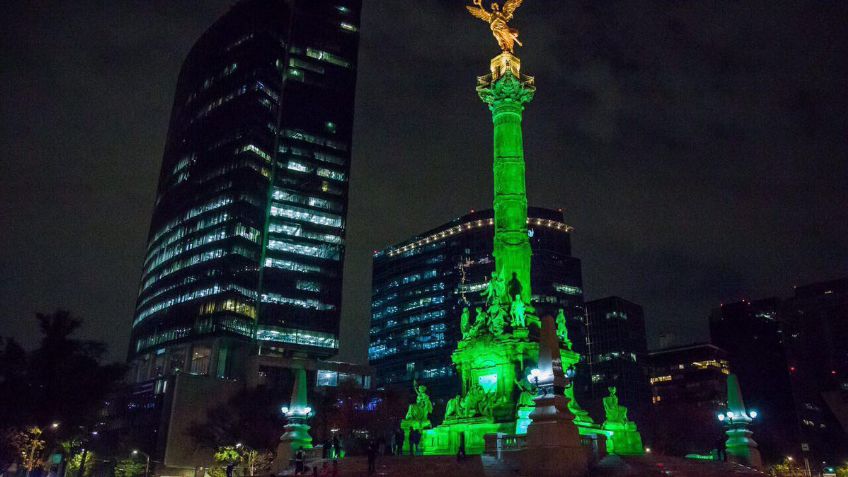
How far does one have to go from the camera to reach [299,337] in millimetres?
98312

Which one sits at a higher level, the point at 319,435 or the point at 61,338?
the point at 61,338

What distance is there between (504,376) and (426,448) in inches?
221

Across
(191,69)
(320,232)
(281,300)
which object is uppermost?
(191,69)

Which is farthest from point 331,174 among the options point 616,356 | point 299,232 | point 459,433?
point 459,433

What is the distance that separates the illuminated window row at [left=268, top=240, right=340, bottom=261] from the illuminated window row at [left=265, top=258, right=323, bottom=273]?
65.5 inches

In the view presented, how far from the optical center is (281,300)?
322 feet

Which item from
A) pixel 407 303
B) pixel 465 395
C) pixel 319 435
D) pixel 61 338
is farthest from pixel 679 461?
pixel 407 303

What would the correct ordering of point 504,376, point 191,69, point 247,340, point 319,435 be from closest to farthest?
1. point 504,376
2. point 319,435
3. point 247,340
4. point 191,69

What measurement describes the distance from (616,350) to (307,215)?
74638mm

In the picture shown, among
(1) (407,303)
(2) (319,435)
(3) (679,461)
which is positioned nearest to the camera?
(3) (679,461)

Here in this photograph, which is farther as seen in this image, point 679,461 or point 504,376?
point 504,376

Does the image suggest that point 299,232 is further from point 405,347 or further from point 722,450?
point 722,450

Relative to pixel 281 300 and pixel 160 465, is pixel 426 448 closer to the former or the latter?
pixel 160 465

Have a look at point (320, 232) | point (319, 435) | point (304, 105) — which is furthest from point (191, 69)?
point (319, 435)
